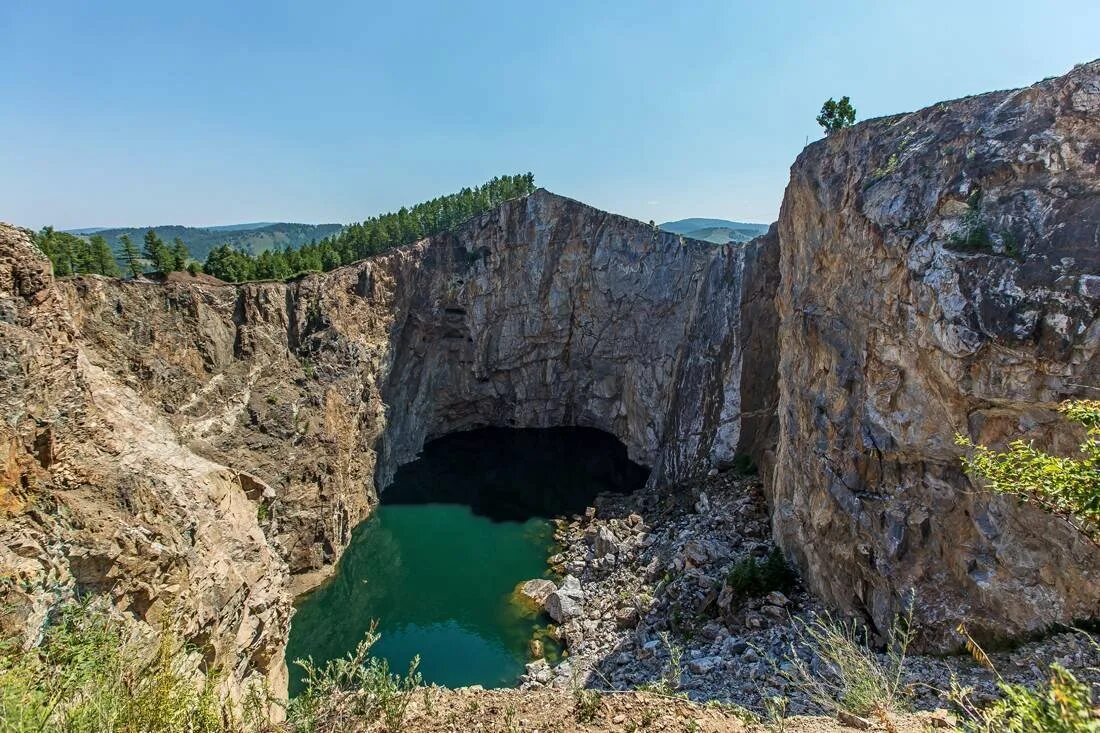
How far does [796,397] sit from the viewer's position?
63.7 ft

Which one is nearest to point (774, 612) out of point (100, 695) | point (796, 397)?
point (796, 397)

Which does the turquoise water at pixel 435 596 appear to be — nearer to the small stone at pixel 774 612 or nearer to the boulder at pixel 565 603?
the boulder at pixel 565 603

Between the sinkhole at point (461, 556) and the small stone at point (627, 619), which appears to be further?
the sinkhole at point (461, 556)

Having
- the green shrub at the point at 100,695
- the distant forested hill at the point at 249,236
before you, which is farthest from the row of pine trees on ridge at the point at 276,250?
the distant forested hill at the point at 249,236

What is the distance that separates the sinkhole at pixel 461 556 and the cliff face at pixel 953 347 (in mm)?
11398

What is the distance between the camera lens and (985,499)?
11.9 m

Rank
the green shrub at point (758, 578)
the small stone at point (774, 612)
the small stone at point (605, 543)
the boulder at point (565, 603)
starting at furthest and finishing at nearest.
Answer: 1. the small stone at point (605, 543)
2. the boulder at point (565, 603)
3. the green shrub at point (758, 578)
4. the small stone at point (774, 612)

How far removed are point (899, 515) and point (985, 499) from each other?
237 centimetres

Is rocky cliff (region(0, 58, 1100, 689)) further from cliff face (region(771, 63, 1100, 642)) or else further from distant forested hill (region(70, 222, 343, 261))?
distant forested hill (region(70, 222, 343, 261))

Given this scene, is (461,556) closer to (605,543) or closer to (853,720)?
(605,543)

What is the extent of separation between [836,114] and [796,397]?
13.7 metres

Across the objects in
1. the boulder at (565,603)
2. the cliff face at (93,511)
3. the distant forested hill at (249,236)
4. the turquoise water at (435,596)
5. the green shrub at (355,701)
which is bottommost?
the turquoise water at (435,596)

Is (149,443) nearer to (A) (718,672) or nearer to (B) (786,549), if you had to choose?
(A) (718,672)

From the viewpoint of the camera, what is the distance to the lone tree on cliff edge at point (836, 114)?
24.3 m
